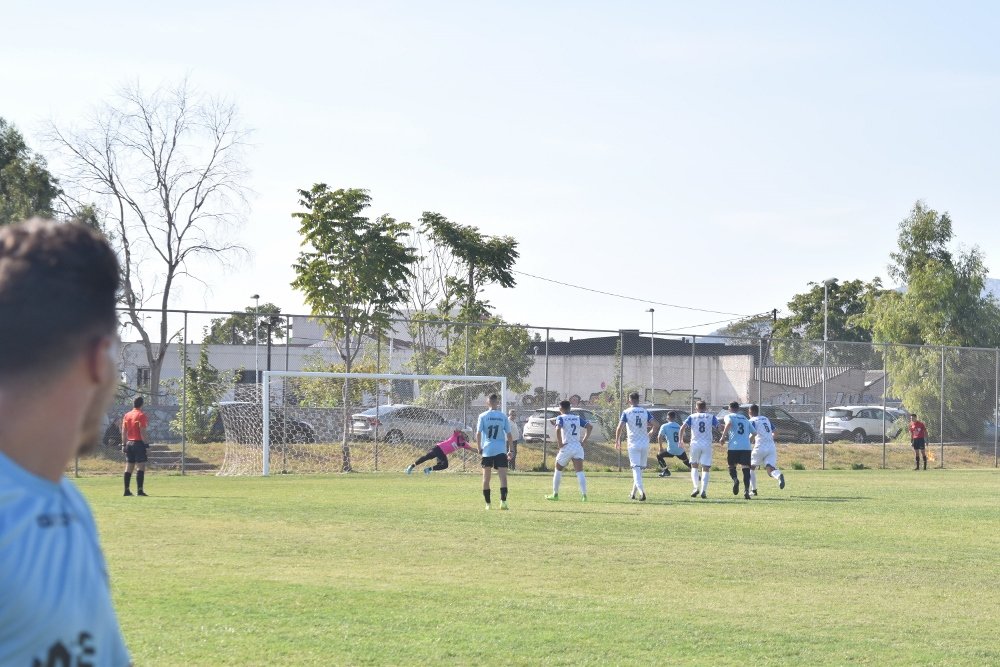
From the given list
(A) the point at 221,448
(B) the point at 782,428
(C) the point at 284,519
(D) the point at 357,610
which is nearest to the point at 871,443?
(B) the point at 782,428

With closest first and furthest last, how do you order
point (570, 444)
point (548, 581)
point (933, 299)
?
point (548, 581) < point (570, 444) < point (933, 299)

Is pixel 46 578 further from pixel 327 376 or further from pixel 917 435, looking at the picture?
pixel 917 435

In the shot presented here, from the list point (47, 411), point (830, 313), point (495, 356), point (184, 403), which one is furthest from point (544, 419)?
point (830, 313)

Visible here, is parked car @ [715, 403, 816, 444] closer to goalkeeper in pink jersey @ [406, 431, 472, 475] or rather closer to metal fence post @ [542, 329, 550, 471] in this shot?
metal fence post @ [542, 329, 550, 471]

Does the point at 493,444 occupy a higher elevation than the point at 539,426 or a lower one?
Result: lower

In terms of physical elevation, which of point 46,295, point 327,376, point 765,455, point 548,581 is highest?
point 327,376

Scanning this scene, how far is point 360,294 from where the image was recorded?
38.0m

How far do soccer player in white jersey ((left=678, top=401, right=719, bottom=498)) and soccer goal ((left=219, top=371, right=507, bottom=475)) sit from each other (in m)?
9.91

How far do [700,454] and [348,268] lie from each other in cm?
1573

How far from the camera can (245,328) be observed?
3469 cm

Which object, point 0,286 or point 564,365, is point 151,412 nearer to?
point 564,365

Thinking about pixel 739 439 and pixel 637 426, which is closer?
pixel 637 426

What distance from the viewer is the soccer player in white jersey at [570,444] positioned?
24.7 m

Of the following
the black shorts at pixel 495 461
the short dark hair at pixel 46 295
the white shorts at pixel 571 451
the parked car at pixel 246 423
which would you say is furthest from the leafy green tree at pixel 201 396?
the short dark hair at pixel 46 295
